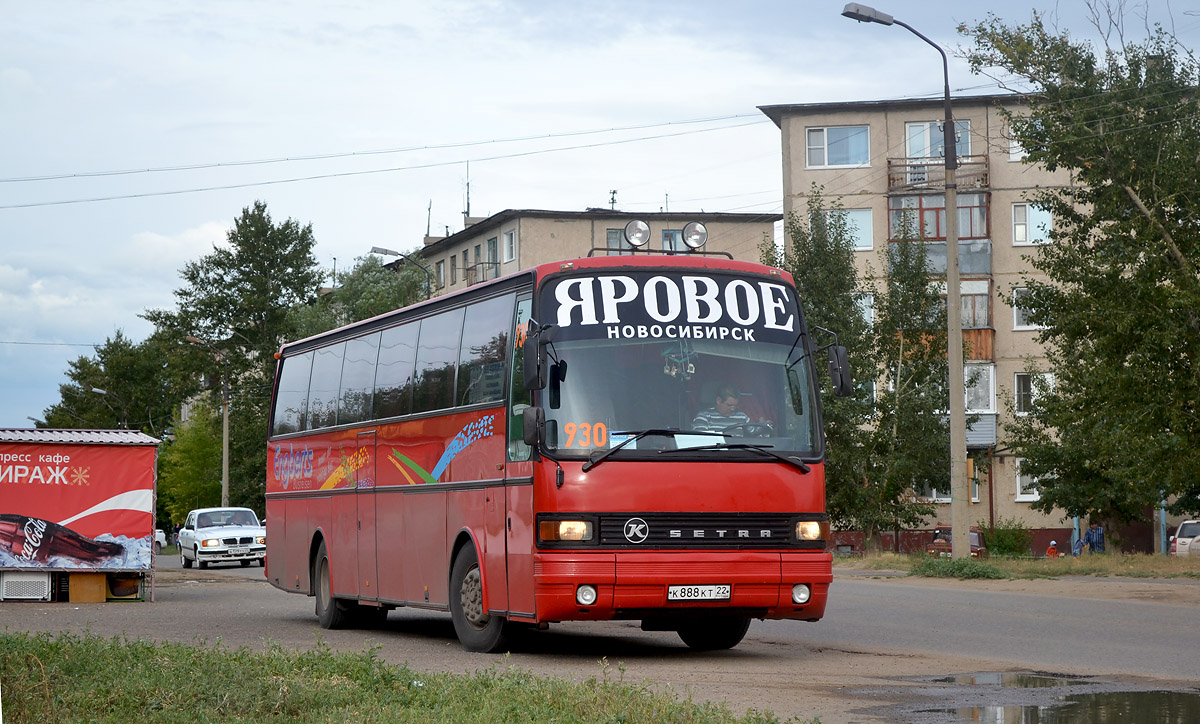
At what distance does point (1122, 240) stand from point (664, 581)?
58.7 feet

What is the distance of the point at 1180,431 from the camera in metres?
26.8

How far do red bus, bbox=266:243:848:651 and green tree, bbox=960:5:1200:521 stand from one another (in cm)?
1513

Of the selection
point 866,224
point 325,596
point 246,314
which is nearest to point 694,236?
point 325,596

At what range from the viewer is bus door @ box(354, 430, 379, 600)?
16.8 metres

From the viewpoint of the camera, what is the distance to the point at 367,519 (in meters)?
17.0

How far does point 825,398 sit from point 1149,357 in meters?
17.5

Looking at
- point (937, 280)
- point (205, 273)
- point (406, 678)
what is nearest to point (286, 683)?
point (406, 678)

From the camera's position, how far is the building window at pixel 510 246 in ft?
260

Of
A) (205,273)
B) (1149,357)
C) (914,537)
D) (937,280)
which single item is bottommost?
(914,537)

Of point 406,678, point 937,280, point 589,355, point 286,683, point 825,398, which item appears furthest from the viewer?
point 937,280

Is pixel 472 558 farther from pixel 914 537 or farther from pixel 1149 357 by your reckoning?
pixel 914 537

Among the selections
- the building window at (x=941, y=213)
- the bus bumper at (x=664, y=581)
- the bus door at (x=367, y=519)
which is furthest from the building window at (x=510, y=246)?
the bus bumper at (x=664, y=581)

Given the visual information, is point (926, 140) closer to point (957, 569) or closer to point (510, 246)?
point (510, 246)

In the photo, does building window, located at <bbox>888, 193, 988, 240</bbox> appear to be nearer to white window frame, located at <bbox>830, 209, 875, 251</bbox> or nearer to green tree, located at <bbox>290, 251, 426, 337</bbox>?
white window frame, located at <bbox>830, 209, 875, 251</bbox>
